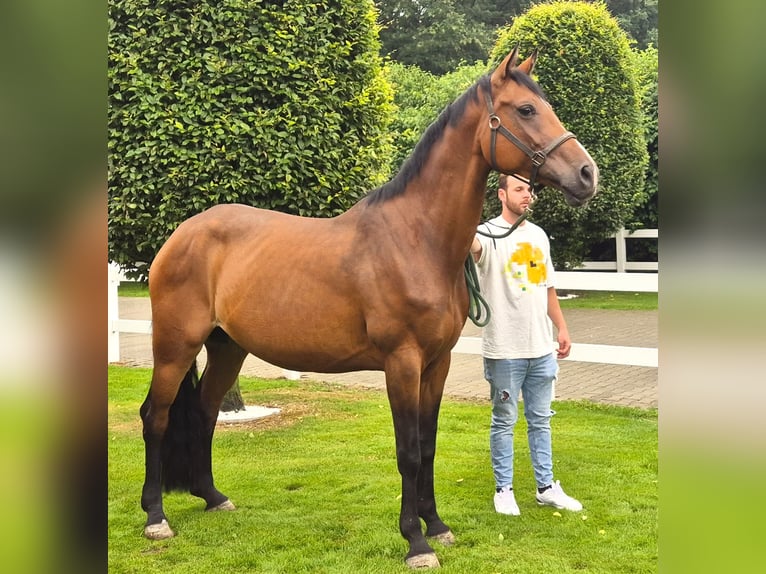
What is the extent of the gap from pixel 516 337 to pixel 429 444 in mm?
762

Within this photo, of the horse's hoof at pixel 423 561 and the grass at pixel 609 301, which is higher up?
the grass at pixel 609 301

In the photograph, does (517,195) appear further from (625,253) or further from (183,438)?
(625,253)

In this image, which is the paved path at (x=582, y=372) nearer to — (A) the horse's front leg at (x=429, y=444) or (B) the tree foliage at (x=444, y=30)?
(A) the horse's front leg at (x=429, y=444)

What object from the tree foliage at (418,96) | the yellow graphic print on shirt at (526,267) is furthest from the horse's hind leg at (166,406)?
the tree foliage at (418,96)

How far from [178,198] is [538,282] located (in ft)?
9.08

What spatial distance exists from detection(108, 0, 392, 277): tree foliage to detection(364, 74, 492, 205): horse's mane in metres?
1.86

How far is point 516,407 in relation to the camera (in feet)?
12.4

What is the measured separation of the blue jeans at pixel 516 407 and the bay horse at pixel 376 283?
1.52 feet

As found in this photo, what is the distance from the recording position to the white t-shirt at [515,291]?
12.1 ft

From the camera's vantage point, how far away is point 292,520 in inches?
147

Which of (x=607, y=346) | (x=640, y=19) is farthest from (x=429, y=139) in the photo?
(x=640, y=19)
